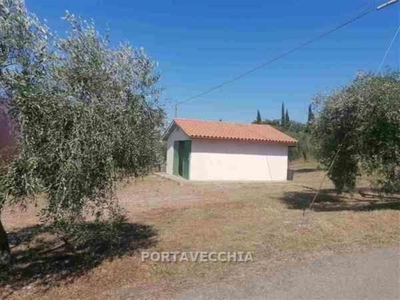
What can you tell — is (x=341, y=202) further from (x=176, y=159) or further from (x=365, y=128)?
(x=176, y=159)

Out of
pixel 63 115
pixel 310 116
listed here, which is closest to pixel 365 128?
pixel 310 116

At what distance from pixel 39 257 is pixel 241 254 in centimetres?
397

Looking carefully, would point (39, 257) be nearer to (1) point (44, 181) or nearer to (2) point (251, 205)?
(1) point (44, 181)

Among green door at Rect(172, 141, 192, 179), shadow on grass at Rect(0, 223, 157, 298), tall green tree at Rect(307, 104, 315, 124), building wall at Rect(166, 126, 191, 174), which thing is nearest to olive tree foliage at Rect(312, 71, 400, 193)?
tall green tree at Rect(307, 104, 315, 124)

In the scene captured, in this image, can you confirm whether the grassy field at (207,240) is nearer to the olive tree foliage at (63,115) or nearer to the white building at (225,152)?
the olive tree foliage at (63,115)

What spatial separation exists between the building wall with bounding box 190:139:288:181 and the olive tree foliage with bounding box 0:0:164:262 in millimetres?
15538

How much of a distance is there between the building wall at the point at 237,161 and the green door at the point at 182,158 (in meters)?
0.61

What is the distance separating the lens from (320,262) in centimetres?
582

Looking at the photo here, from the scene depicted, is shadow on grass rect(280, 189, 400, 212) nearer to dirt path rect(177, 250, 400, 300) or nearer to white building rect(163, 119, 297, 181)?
dirt path rect(177, 250, 400, 300)

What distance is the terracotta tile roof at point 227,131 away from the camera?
21891 mm

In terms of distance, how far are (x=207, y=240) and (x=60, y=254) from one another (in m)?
2.88

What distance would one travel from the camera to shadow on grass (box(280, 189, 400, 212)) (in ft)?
35.6

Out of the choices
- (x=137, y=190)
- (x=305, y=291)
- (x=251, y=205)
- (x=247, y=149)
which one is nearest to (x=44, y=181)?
(x=305, y=291)

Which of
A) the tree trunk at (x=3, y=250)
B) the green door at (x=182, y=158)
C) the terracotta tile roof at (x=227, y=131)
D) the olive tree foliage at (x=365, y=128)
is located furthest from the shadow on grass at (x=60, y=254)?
the terracotta tile roof at (x=227, y=131)
